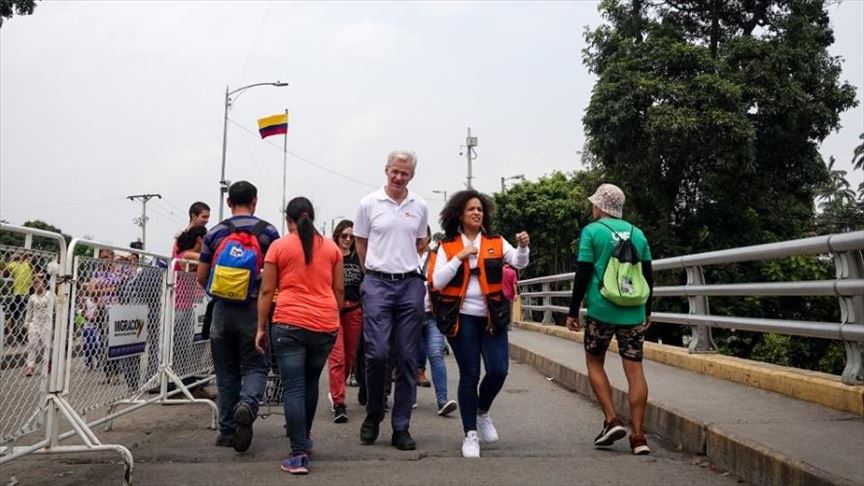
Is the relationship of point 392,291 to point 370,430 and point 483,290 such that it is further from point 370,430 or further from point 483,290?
point 370,430

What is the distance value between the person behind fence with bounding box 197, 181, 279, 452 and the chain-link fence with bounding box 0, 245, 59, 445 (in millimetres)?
1025

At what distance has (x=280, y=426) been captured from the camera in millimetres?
5938

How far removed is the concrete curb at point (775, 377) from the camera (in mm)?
4820

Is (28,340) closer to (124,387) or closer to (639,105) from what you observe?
(124,387)

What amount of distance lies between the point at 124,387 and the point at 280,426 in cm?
122

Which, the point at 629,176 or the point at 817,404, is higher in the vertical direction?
the point at 629,176

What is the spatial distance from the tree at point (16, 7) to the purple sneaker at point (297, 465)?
421 inches

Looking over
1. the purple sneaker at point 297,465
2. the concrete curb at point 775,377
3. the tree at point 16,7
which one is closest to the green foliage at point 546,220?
the tree at point 16,7

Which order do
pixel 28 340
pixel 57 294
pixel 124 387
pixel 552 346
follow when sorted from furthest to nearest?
pixel 552 346, pixel 124 387, pixel 57 294, pixel 28 340

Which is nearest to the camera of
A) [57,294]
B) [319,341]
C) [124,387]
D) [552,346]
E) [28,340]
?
[28,340]

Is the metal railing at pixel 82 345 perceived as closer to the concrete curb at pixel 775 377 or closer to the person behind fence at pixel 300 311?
the person behind fence at pixel 300 311

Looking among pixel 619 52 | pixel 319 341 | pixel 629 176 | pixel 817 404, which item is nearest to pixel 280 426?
pixel 319 341

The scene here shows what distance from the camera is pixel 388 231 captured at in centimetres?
504

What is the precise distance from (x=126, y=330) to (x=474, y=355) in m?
2.65
